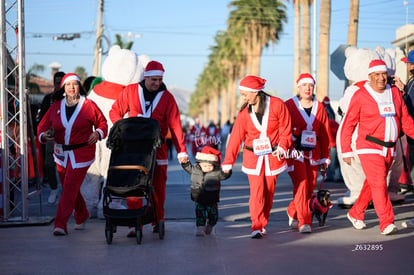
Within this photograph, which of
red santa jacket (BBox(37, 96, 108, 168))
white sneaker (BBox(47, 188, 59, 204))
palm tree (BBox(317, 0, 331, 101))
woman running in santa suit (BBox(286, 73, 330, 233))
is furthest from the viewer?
palm tree (BBox(317, 0, 331, 101))

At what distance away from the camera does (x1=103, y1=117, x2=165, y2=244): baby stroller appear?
309 inches

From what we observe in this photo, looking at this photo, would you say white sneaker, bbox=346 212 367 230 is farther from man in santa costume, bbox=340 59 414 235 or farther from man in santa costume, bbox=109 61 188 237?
man in santa costume, bbox=109 61 188 237

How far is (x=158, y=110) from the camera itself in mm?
8414

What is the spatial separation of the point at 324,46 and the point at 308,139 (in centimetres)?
1750

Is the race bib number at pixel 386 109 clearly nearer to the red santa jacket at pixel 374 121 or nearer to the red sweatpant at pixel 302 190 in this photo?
the red santa jacket at pixel 374 121

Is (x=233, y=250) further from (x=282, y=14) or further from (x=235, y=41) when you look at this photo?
(x=235, y=41)

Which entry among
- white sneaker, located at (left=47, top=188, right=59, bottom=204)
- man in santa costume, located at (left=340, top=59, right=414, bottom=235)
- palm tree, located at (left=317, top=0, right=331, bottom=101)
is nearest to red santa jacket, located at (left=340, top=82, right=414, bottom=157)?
man in santa costume, located at (left=340, top=59, right=414, bottom=235)

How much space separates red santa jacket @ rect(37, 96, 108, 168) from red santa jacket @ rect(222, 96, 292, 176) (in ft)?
5.56

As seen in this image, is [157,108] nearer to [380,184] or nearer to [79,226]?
[79,226]

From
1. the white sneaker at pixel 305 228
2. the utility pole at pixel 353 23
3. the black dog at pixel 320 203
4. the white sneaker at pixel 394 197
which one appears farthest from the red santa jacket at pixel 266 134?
the utility pole at pixel 353 23

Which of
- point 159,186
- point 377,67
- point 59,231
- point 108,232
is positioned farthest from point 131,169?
point 377,67

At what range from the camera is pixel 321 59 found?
1021 inches

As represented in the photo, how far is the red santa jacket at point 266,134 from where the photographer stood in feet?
27.0

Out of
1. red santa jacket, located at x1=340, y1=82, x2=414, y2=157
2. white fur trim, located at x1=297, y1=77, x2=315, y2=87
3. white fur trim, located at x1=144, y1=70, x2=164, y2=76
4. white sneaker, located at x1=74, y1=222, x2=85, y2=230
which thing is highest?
white fur trim, located at x1=144, y1=70, x2=164, y2=76
